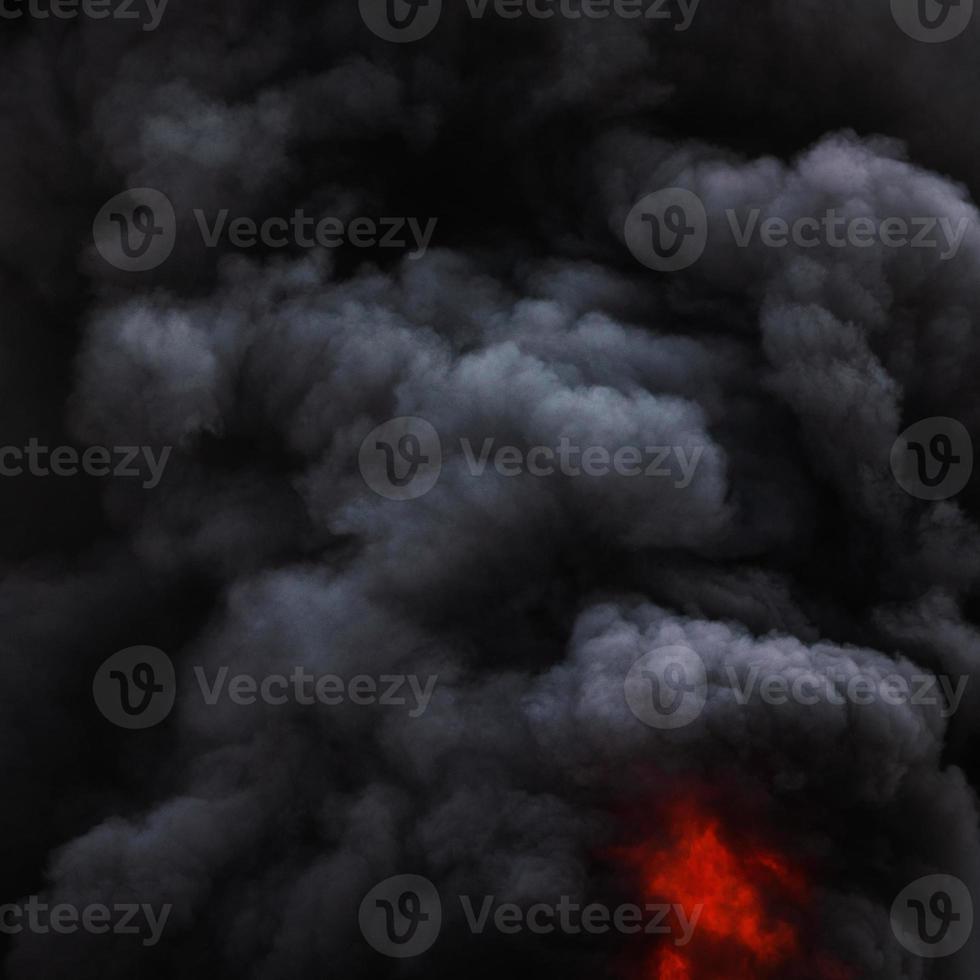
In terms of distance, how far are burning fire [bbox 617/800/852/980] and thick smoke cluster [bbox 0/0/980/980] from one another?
0.55 m

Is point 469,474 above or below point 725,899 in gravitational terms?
above

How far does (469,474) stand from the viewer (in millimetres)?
27750

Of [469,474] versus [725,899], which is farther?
[469,474]

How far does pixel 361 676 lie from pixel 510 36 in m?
13.6

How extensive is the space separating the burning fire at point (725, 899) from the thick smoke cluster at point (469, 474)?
0.55 m

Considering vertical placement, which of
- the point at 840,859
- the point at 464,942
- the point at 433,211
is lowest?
the point at 464,942

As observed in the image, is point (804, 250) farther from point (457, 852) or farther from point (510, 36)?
point (457, 852)

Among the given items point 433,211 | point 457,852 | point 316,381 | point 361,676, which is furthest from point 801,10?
point 457,852

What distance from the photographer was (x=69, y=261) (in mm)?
31234

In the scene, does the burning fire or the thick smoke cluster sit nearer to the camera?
the burning fire

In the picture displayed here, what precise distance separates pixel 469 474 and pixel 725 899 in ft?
30.7

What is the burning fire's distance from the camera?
25.7m

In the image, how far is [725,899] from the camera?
85.9ft

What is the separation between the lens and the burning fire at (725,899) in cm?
2566
